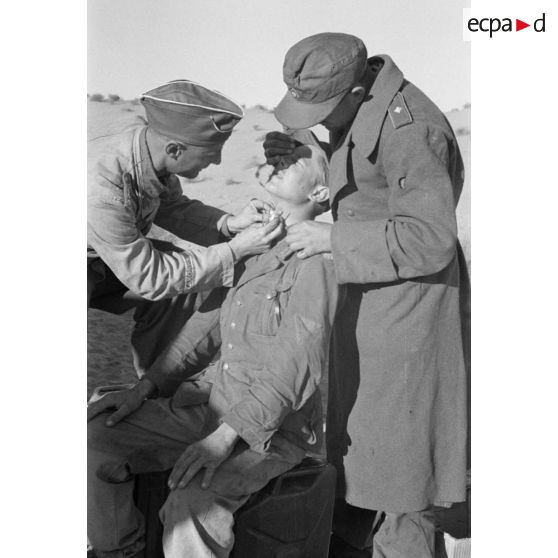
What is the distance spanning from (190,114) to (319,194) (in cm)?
59

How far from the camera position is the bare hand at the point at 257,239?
14.1 feet

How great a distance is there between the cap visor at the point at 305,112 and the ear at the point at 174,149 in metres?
0.42

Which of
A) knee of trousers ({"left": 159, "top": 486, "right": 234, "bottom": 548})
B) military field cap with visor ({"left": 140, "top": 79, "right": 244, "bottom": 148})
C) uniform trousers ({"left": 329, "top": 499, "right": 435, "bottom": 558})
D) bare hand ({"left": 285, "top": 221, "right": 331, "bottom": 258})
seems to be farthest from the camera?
uniform trousers ({"left": 329, "top": 499, "right": 435, "bottom": 558})

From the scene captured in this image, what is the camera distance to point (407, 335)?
168 inches

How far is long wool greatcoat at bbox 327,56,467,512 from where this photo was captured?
4078 mm

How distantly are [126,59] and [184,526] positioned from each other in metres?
1.86

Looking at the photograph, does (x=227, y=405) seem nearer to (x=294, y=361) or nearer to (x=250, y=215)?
(x=294, y=361)

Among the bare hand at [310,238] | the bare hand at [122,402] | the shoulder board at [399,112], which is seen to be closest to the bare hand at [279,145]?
the bare hand at [310,238]

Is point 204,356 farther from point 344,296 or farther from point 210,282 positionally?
point 344,296

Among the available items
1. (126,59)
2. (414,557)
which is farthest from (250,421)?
(126,59)

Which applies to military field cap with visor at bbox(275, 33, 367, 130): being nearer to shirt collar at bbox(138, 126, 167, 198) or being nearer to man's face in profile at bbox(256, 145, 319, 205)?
man's face in profile at bbox(256, 145, 319, 205)

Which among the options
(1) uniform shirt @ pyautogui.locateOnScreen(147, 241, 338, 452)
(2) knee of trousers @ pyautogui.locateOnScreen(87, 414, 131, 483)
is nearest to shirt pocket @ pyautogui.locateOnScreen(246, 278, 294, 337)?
(1) uniform shirt @ pyautogui.locateOnScreen(147, 241, 338, 452)

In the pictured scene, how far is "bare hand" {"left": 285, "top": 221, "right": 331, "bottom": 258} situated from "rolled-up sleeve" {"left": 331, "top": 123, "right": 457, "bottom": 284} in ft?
0.13
